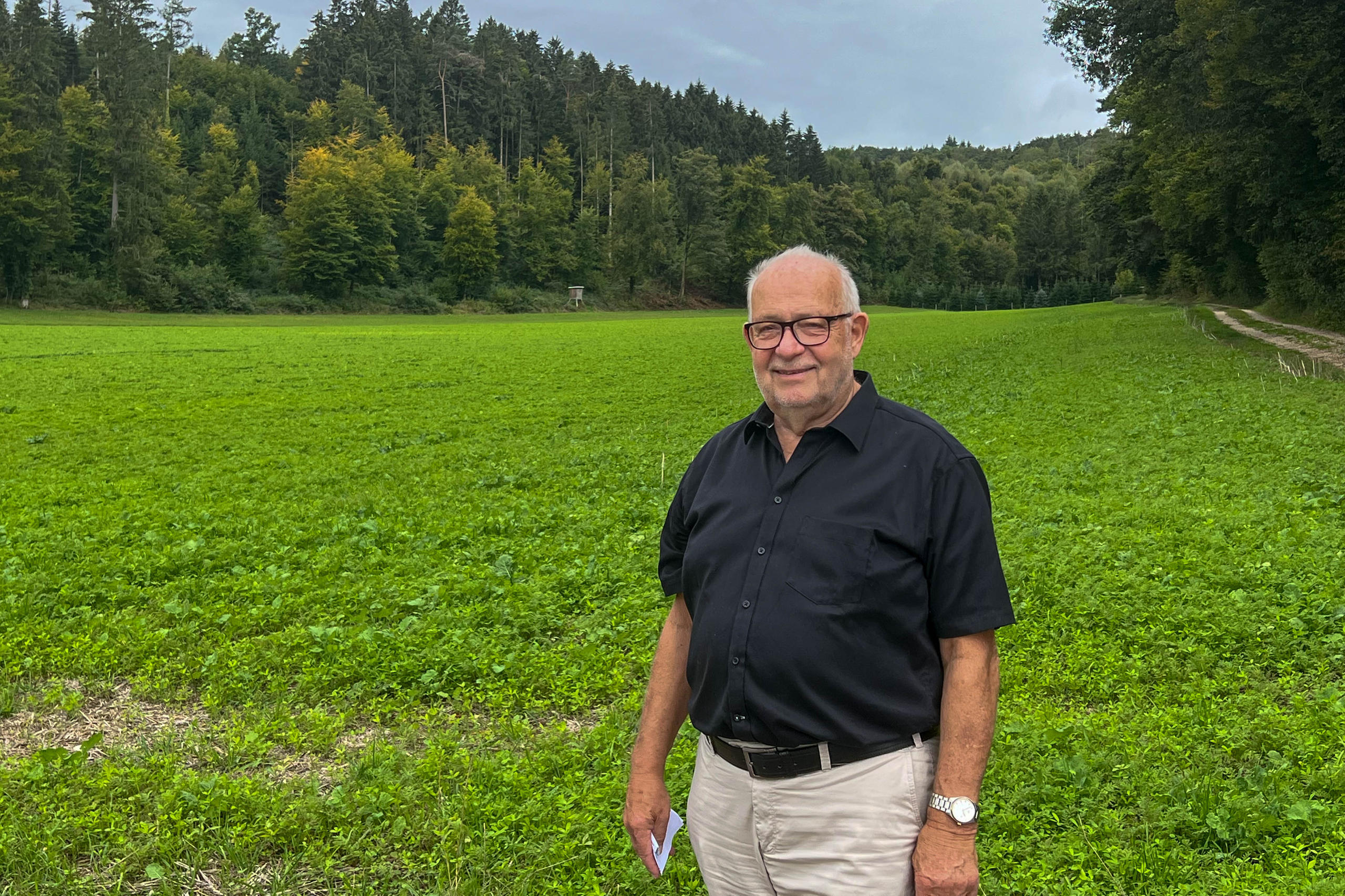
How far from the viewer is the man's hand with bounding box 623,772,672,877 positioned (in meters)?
3.29

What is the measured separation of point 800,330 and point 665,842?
174 centimetres

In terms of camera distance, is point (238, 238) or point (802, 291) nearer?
point (802, 291)

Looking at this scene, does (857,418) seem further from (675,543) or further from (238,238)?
(238,238)

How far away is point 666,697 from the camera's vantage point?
3318mm

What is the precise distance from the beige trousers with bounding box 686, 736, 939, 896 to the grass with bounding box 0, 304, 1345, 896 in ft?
7.47

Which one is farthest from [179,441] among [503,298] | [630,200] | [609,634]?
[630,200]

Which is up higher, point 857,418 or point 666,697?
point 857,418

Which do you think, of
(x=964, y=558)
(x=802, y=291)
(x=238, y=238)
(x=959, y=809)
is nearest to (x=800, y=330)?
(x=802, y=291)

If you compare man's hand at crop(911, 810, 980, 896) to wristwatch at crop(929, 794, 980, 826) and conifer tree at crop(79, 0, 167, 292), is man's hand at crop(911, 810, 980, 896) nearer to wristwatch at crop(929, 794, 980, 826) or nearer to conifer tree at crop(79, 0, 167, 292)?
wristwatch at crop(929, 794, 980, 826)

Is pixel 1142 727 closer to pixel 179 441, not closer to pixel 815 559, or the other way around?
pixel 815 559

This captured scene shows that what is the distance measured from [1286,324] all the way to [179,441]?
44.9 meters

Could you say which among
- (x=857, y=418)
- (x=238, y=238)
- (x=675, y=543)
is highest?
(x=238, y=238)

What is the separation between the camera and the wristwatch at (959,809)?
2.63m

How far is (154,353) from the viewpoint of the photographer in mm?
36875
